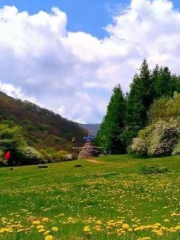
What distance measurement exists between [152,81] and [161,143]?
2231 cm

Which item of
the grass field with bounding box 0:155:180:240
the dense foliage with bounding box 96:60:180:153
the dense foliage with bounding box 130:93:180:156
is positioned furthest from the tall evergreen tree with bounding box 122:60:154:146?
the grass field with bounding box 0:155:180:240

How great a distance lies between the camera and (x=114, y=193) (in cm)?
2362

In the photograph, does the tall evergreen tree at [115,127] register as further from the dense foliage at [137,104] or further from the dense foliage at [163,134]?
the dense foliage at [163,134]

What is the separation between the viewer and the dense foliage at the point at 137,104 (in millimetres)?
80438

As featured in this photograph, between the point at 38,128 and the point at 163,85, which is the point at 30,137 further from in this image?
the point at 163,85

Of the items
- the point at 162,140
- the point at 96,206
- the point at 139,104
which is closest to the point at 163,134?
the point at 162,140

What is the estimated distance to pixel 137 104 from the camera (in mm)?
79688

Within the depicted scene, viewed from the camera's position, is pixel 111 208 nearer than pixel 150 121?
Yes

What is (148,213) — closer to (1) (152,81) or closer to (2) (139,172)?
(2) (139,172)

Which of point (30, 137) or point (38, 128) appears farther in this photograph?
point (38, 128)

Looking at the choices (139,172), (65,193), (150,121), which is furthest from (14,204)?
(150,121)

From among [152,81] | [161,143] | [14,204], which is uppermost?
[152,81]

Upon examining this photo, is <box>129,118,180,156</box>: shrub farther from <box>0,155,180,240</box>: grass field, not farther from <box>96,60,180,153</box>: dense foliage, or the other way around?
<box>0,155,180,240</box>: grass field

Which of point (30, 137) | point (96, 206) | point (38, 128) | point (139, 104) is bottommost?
point (96, 206)
